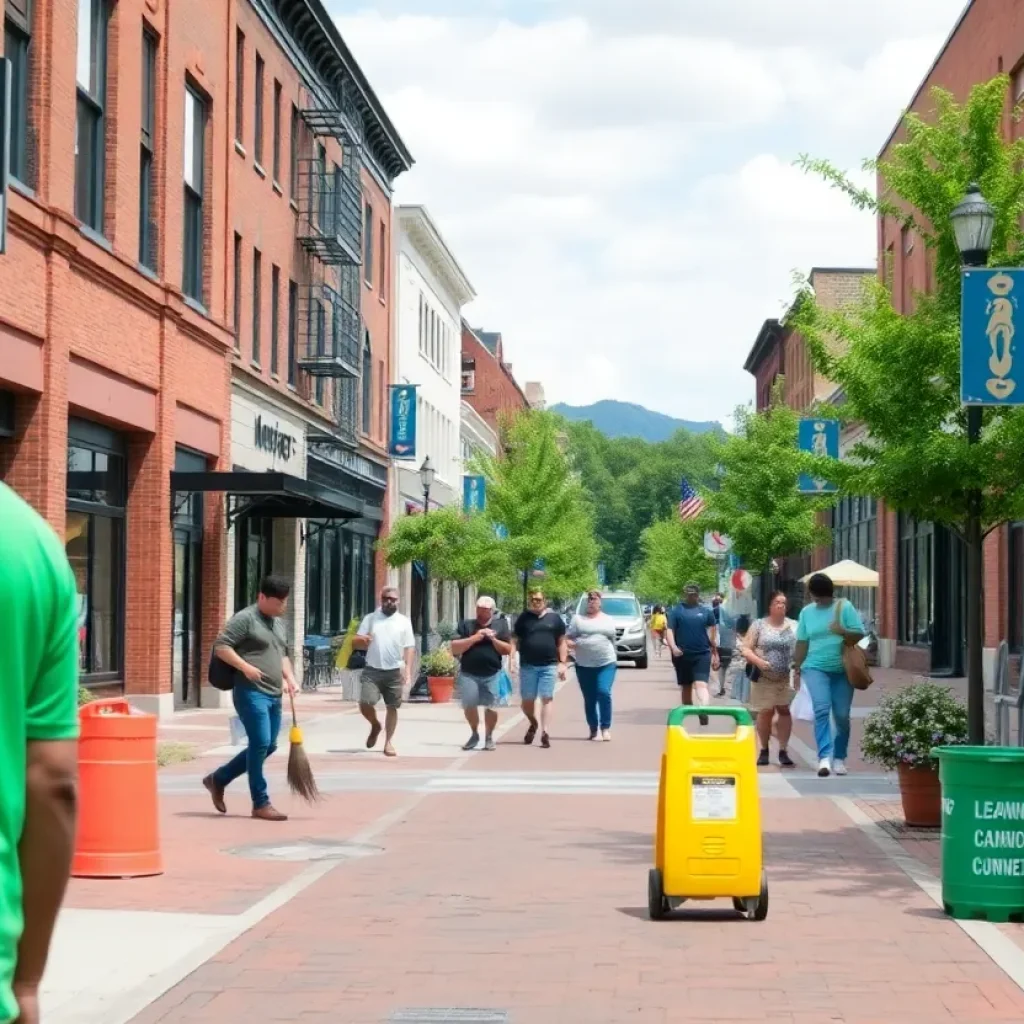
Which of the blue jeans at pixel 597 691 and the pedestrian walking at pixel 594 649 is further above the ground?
the pedestrian walking at pixel 594 649

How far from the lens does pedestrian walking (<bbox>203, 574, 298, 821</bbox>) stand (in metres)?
14.0

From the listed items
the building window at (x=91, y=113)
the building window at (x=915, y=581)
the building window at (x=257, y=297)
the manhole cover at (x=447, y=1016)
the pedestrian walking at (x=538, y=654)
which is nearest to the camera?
the manhole cover at (x=447, y=1016)

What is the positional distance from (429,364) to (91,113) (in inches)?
1425

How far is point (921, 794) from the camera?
13.6 metres

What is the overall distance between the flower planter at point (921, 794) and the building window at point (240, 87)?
2070cm

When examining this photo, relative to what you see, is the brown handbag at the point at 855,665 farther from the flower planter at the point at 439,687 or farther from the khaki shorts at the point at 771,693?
the flower planter at the point at 439,687

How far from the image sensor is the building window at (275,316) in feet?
114

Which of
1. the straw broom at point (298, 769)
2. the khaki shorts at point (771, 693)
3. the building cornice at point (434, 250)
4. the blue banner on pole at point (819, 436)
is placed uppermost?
the building cornice at point (434, 250)

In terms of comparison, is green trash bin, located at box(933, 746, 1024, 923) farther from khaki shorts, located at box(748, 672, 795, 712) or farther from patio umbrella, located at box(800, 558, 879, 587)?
patio umbrella, located at box(800, 558, 879, 587)

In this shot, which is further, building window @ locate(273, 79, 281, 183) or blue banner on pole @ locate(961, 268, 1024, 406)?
building window @ locate(273, 79, 281, 183)

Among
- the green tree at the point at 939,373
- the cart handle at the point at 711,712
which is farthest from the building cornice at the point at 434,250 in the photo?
the cart handle at the point at 711,712

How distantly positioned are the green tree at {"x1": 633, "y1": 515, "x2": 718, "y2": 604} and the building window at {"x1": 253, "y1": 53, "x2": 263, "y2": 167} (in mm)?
19415

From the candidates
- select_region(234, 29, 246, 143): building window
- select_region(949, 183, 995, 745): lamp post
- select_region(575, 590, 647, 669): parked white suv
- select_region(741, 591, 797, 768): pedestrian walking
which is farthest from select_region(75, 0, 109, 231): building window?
select_region(575, 590, 647, 669): parked white suv

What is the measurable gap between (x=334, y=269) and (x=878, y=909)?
31553 millimetres
